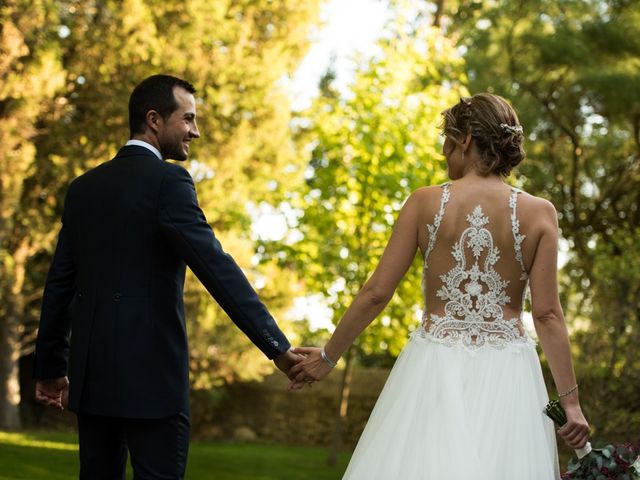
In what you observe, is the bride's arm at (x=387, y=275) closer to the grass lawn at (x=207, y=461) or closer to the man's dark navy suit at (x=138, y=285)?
the man's dark navy suit at (x=138, y=285)

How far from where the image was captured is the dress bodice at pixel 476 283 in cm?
352

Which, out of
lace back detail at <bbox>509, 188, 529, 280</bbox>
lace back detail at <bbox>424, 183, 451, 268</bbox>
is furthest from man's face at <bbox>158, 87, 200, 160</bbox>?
lace back detail at <bbox>509, 188, 529, 280</bbox>

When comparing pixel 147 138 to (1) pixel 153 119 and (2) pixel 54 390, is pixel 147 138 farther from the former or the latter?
(2) pixel 54 390

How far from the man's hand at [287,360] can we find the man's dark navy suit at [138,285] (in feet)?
0.67

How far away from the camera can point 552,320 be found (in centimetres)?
352

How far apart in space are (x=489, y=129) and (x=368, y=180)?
9.45 metres

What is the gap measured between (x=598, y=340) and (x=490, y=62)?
668cm

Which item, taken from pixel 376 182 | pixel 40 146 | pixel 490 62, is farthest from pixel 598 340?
pixel 40 146

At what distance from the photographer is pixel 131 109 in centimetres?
372

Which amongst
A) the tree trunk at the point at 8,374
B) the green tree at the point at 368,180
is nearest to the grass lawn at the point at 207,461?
the tree trunk at the point at 8,374

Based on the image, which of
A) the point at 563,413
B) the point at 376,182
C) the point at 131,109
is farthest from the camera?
the point at 376,182

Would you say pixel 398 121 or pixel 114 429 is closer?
pixel 114 429

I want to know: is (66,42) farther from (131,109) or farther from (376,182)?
(131,109)

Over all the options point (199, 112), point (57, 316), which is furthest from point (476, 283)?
point (199, 112)
